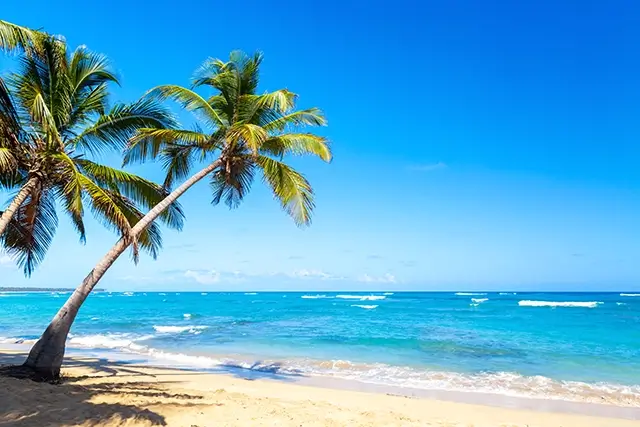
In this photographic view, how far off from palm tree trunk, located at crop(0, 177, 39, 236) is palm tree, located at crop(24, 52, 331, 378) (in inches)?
75.3

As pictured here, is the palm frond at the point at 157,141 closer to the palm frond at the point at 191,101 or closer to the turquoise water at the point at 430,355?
the palm frond at the point at 191,101

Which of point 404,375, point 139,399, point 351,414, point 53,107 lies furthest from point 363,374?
point 53,107

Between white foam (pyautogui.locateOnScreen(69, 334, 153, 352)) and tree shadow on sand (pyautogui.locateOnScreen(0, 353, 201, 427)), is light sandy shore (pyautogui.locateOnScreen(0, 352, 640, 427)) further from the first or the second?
white foam (pyautogui.locateOnScreen(69, 334, 153, 352))

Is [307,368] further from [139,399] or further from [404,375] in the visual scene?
[139,399]

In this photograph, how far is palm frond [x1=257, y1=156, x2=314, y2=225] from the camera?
30.2 feet

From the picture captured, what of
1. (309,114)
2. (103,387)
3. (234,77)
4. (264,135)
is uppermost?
(234,77)

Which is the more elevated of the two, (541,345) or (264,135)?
(264,135)

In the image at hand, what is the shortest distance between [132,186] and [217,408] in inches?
195

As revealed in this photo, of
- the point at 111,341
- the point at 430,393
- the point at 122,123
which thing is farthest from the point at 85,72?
the point at 111,341

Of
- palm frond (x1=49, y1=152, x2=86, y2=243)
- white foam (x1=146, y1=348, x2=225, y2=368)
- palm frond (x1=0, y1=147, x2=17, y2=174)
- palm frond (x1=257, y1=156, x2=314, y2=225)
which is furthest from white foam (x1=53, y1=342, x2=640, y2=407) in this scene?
palm frond (x1=0, y1=147, x2=17, y2=174)

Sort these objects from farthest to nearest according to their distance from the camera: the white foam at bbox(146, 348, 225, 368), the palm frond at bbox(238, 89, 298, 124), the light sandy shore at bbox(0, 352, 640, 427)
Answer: the white foam at bbox(146, 348, 225, 368)
the palm frond at bbox(238, 89, 298, 124)
the light sandy shore at bbox(0, 352, 640, 427)

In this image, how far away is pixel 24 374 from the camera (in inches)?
273

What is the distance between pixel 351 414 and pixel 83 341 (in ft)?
52.8

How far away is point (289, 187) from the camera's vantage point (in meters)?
9.27
